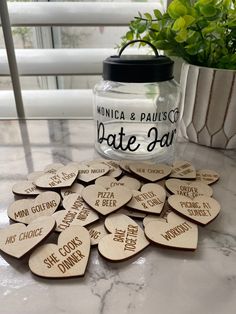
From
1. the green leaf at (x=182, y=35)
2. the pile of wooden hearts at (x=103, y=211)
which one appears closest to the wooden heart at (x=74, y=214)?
the pile of wooden hearts at (x=103, y=211)

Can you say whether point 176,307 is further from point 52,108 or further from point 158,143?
point 52,108

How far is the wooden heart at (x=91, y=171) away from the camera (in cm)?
35

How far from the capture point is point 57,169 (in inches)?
14.7

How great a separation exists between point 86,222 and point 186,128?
0.89ft

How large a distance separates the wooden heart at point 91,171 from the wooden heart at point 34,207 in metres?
0.05

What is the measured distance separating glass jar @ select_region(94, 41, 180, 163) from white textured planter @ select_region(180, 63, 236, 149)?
0.09ft

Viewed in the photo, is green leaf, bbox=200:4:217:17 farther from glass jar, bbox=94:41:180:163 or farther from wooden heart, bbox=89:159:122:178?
wooden heart, bbox=89:159:122:178

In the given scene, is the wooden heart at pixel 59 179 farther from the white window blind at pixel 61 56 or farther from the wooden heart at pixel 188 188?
the white window blind at pixel 61 56

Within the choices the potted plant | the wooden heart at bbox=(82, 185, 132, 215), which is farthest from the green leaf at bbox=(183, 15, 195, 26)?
the wooden heart at bbox=(82, 185, 132, 215)

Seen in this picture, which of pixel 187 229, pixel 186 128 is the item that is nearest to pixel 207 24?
pixel 186 128

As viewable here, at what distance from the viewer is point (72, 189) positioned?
0.33 m

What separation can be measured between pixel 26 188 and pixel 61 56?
13.2 inches

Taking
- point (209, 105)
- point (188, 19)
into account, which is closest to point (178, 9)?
point (188, 19)

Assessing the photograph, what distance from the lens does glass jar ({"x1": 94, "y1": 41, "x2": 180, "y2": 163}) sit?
42cm
